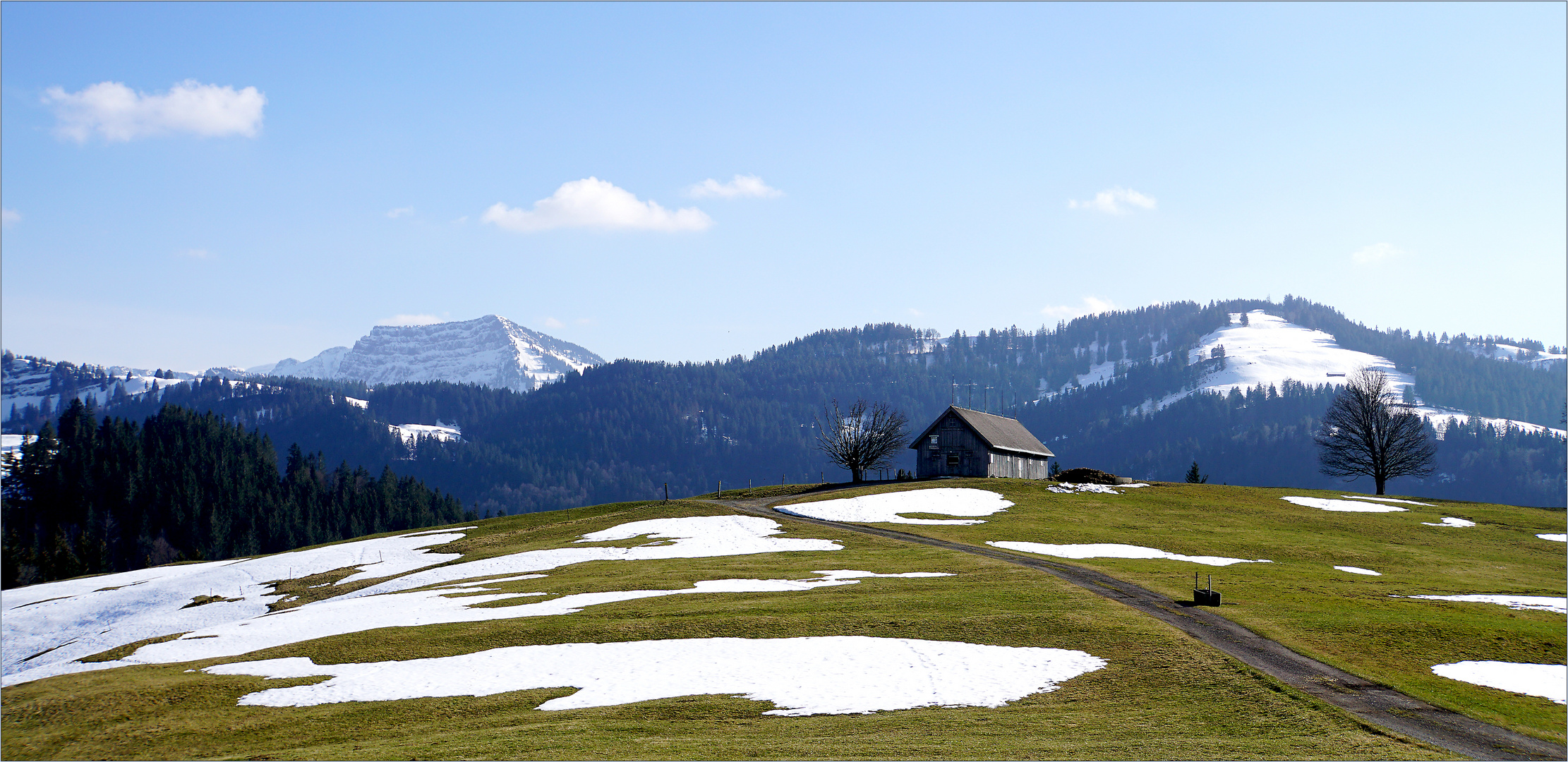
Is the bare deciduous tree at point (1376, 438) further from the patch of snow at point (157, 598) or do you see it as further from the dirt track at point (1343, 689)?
the patch of snow at point (157, 598)

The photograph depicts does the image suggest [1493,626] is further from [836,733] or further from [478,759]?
[478,759]

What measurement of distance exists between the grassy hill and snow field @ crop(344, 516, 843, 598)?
14.0 inches

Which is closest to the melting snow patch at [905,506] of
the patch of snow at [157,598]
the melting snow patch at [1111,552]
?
the melting snow patch at [1111,552]

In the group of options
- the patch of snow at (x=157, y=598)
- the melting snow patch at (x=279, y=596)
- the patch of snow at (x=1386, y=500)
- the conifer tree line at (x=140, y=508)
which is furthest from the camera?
the conifer tree line at (x=140, y=508)

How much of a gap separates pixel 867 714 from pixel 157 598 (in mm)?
56214

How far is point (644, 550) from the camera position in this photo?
57.3 meters

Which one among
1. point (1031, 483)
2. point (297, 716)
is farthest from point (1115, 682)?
point (1031, 483)

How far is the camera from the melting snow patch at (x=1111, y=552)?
50625mm

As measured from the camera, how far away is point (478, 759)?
64.3ft

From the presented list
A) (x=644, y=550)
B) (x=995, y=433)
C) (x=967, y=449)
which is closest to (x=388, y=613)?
(x=644, y=550)

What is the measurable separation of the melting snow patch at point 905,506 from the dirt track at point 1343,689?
30.3 meters

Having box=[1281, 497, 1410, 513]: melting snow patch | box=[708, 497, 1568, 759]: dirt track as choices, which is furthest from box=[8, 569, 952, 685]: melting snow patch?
box=[1281, 497, 1410, 513]: melting snow patch

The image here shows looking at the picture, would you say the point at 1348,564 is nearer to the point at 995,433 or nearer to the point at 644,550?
the point at 644,550

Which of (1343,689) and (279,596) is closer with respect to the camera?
(1343,689)
